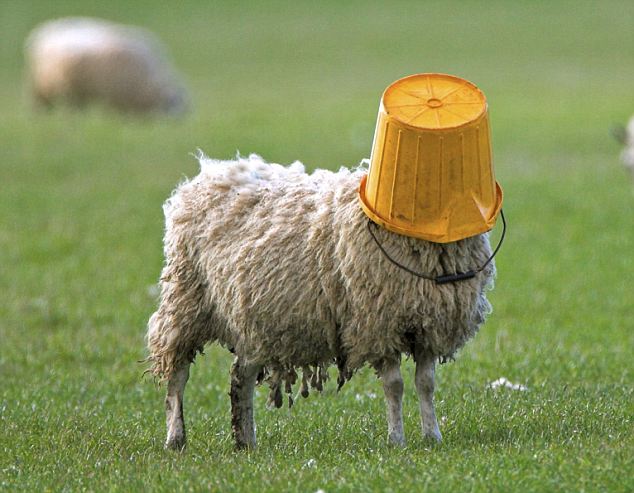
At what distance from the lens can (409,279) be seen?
5832mm

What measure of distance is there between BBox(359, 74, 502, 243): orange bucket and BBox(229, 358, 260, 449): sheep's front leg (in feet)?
4.06

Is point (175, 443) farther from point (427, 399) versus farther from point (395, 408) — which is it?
point (427, 399)

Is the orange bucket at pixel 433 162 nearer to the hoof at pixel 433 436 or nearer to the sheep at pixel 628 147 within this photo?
the hoof at pixel 433 436

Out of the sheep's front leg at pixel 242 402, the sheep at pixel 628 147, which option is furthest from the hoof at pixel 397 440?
the sheep at pixel 628 147

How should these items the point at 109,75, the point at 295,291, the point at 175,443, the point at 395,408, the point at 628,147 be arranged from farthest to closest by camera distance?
the point at 109,75
the point at 628,147
the point at 175,443
the point at 295,291
the point at 395,408

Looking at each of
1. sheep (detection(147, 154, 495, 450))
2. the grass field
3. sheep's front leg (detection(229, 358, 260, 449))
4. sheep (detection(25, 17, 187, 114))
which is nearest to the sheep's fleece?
sheep (detection(147, 154, 495, 450))

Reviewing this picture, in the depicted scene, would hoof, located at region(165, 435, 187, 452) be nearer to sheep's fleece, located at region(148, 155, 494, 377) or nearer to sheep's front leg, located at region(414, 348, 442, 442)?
sheep's fleece, located at region(148, 155, 494, 377)

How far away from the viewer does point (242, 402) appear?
256 inches

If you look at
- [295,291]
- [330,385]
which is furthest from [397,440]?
[330,385]

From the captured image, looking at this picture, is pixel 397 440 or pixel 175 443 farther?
pixel 175 443

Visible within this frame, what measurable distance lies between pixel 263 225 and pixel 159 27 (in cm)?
3653

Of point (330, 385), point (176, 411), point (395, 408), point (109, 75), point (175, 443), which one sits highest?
point (395, 408)

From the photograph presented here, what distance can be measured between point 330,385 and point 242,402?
1.73 meters

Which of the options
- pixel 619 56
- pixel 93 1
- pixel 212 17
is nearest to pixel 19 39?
pixel 93 1
